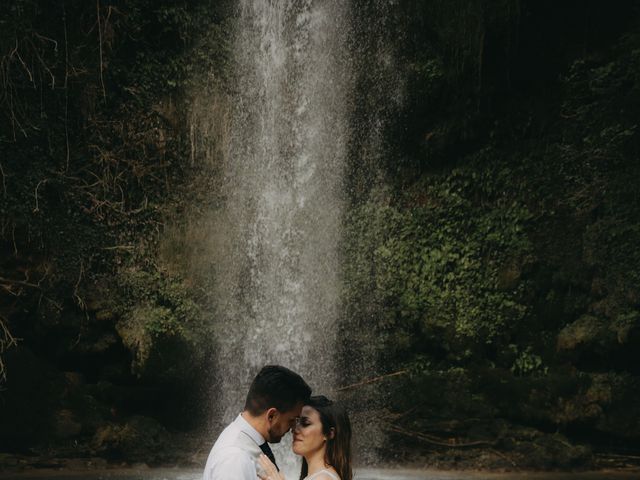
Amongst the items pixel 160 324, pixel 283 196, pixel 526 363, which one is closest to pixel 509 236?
pixel 526 363

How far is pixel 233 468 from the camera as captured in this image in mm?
2443

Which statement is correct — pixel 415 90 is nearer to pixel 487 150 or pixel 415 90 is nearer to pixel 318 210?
pixel 487 150

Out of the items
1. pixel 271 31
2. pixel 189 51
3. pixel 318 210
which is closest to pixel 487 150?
pixel 318 210

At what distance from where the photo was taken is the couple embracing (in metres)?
2.50

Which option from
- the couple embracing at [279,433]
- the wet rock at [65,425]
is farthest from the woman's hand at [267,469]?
the wet rock at [65,425]

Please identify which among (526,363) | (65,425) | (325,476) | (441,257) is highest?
(441,257)

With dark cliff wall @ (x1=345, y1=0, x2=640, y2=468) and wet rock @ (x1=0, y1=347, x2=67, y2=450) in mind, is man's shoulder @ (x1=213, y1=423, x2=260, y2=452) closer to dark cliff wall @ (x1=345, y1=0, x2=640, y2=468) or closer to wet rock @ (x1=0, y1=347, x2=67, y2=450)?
dark cliff wall @ (x1=345, y1=0, x2=640, y2=468)

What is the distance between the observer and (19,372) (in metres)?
10.3

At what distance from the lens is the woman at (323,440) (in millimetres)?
2992

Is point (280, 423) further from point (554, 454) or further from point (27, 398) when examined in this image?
point (27, 398)

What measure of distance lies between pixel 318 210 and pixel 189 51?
→ 353cm

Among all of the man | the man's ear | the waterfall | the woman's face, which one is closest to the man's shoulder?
the man

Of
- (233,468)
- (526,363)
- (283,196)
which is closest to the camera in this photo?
(233,468)

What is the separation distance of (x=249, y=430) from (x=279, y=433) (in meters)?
0.14
